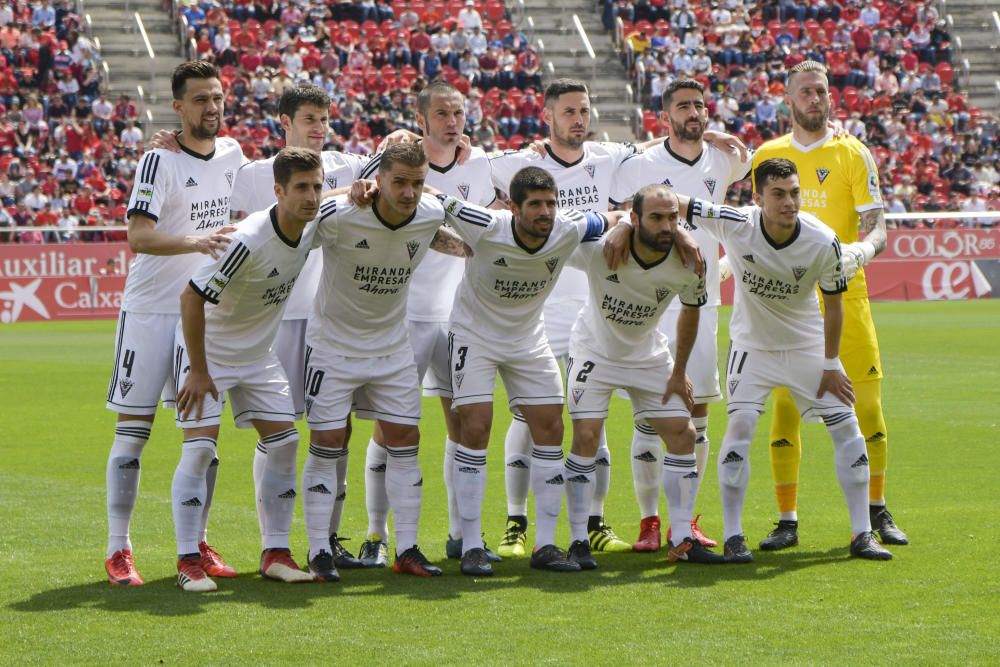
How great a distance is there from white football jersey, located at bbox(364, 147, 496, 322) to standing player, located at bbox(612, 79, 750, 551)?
940 millimetres

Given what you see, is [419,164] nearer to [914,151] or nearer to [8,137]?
[8,137]

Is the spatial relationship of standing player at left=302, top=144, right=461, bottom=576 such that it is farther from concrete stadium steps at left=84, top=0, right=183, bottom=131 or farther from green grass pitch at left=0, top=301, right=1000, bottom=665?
concrete stadium steps at left=84, top=0, right=183, bottom=131

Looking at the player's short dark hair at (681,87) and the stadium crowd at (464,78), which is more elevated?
the stadium crowd at (464,78)

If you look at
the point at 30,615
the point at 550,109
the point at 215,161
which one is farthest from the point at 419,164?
the point at 30,615

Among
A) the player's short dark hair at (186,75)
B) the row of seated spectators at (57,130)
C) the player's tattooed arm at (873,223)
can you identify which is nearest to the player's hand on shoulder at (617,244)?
the player's tattooed arm at (873,223)

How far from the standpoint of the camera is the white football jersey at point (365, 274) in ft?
22.7

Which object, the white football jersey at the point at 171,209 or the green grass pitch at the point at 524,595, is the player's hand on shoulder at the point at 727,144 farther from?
the white football jersey at the point at 171,209

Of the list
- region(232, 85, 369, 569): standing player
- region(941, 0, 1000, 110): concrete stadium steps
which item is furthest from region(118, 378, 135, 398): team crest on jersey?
region(941, 0, 1000, 110): concrete stadium steps

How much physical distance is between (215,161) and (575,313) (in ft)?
8.26

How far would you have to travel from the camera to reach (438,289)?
313 inches

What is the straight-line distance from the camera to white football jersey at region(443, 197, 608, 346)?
7.09 meters

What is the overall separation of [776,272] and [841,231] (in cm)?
122

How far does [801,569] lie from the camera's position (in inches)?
274

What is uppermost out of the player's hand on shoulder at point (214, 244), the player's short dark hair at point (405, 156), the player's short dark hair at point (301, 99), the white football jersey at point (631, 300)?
the player's short dark hair at point (301, 99)
